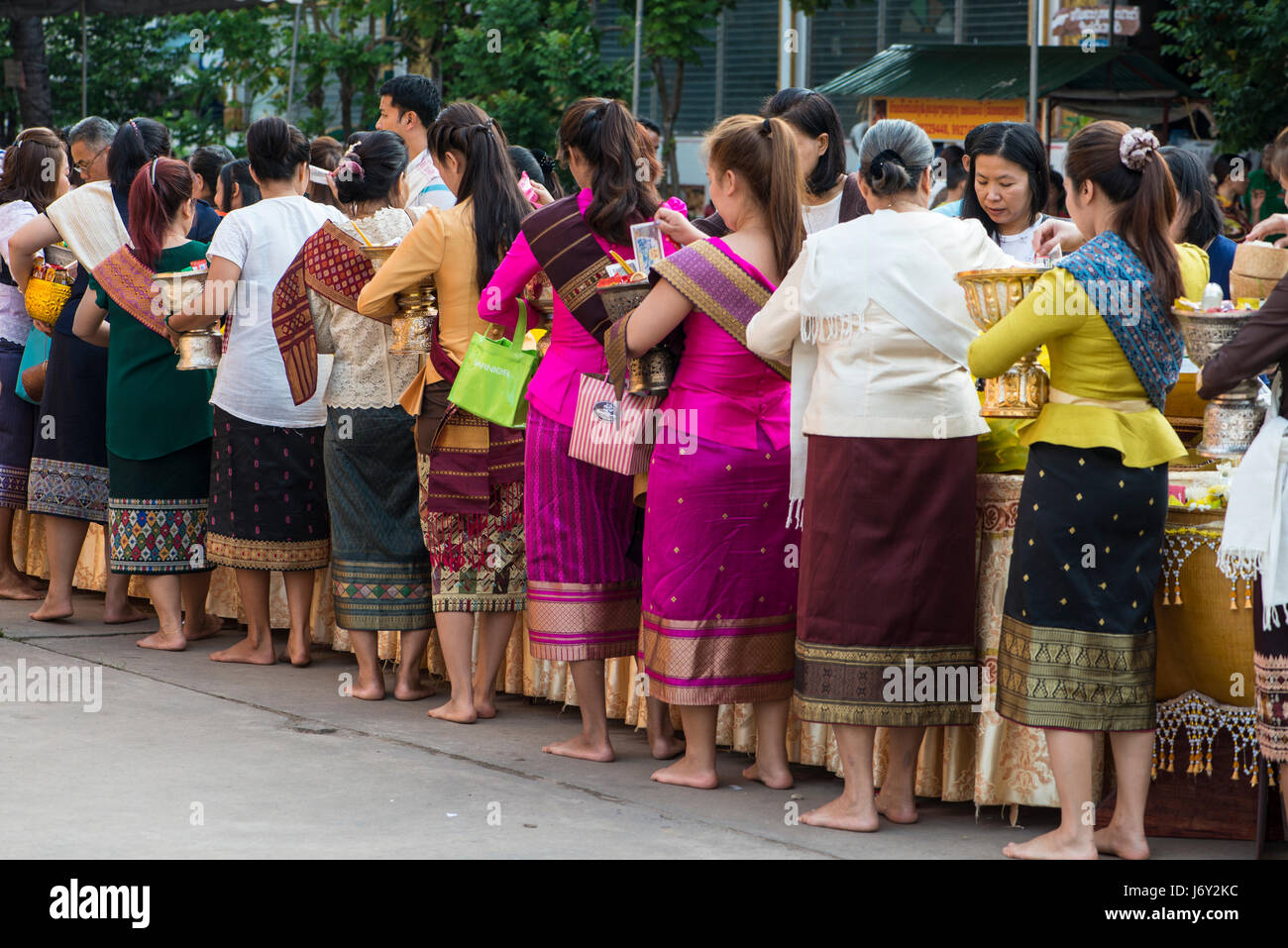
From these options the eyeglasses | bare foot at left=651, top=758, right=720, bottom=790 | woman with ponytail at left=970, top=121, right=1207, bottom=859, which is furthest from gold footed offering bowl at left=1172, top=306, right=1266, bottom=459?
the eyeglasses

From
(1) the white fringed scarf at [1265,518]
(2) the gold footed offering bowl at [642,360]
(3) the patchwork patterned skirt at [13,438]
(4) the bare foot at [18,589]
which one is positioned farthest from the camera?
(4) the bare foot at [18,589]

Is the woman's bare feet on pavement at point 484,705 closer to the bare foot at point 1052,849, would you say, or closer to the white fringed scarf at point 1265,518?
the bare foot at point 1052,849

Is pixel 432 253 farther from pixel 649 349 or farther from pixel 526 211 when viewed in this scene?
pixel 649 349

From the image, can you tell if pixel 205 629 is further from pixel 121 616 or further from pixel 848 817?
pixel 848 817

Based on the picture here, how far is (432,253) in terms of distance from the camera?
5.10m

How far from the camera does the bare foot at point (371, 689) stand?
563 centimetres

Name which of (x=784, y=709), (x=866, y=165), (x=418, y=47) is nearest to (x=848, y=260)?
(x=866, y=165)

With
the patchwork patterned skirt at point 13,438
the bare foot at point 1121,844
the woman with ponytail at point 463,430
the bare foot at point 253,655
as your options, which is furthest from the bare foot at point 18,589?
the bare foot at point 1121,844

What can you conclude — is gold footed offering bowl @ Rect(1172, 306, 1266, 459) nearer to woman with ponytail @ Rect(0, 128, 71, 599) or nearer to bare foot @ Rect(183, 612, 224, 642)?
bare foot @ Rect(183, 612, 224, 642)

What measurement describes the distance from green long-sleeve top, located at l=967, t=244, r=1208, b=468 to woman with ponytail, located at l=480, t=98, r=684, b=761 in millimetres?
1220

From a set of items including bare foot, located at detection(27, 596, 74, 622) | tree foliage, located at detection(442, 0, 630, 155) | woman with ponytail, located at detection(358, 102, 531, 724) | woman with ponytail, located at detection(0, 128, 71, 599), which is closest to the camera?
woman with ponytail, located at detection(358, 102, 531, 724)

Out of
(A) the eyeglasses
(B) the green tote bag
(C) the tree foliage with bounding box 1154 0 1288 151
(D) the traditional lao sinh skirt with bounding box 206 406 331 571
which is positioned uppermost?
(C) the tree foliage with bounding box 1154 0 1288 151

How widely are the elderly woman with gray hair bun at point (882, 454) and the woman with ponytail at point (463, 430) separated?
4.09 feet

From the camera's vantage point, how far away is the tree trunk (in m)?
17.0
